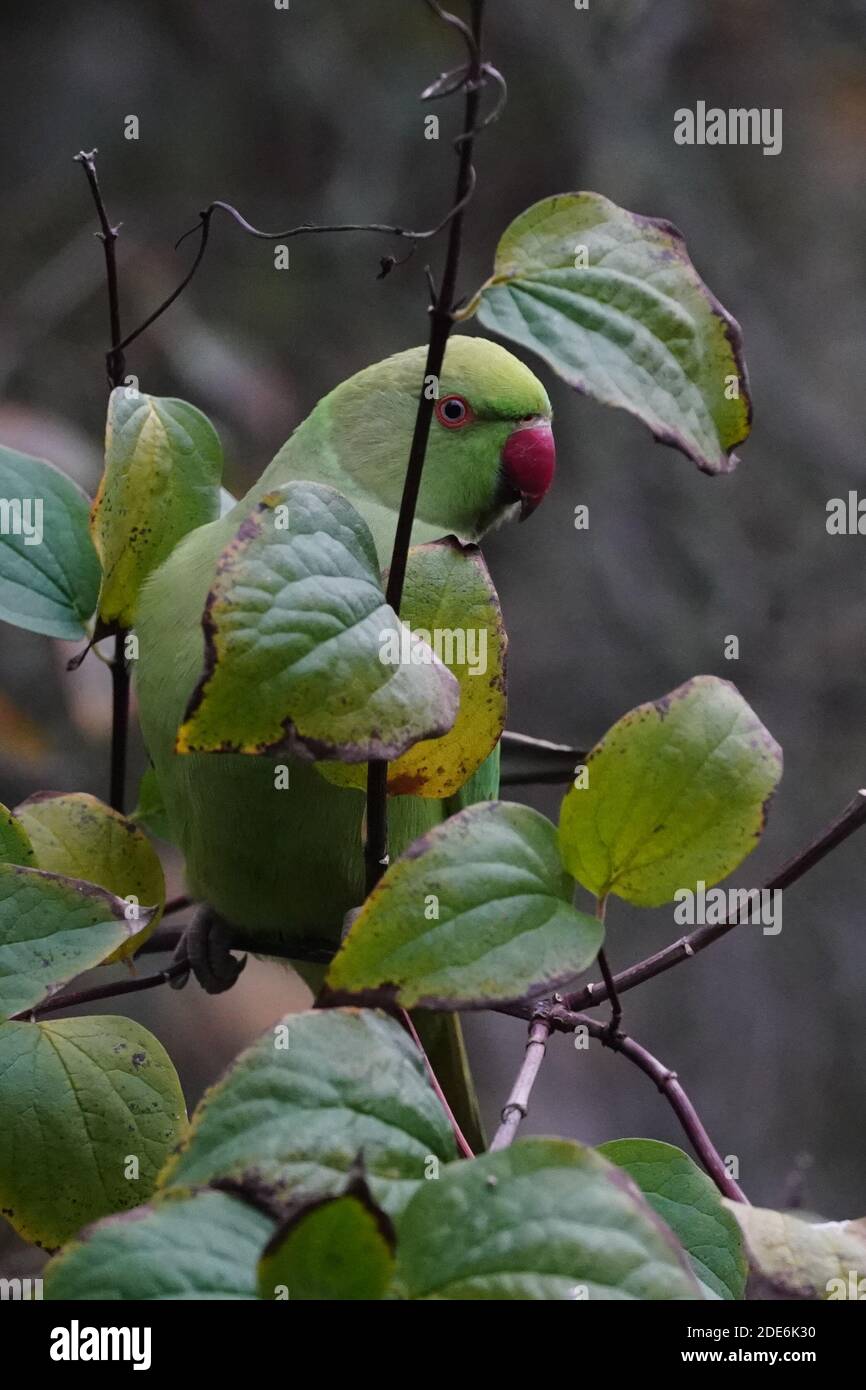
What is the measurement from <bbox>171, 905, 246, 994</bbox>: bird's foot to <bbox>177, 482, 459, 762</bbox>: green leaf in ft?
1.73

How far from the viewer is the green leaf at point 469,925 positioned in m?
0.46

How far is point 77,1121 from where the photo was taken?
2.07 ft

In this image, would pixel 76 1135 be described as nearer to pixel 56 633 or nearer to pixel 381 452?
pixel 56 633

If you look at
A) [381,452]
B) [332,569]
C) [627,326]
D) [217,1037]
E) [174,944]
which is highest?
[381,452]

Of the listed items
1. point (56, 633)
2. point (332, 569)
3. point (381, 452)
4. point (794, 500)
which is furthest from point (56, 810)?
point (794, 500)

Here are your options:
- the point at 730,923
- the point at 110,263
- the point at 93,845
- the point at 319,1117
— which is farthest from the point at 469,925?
the point at 110,263

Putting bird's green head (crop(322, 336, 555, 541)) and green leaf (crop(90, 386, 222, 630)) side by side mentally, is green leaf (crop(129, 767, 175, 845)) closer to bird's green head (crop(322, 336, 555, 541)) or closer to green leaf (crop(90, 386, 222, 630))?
green leaf (crop(90, 386, 222, 630))

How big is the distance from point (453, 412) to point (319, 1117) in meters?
0.77

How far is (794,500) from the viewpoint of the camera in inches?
99.8

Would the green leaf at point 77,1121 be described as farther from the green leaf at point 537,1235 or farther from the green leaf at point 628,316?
the green leaf at point 628,316

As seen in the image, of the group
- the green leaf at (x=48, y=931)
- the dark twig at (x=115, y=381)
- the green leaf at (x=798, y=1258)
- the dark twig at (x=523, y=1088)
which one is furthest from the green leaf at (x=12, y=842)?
the green leaf at (x=798, y=1258)

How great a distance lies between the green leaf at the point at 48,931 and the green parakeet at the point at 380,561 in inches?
10.6

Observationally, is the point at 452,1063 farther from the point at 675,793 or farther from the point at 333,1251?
the point at 333,1251
